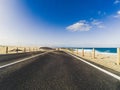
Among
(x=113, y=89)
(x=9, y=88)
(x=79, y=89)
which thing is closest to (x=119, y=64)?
(x=113, y=89)

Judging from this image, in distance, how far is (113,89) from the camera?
355cm

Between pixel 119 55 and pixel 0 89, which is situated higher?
pixel 119 55

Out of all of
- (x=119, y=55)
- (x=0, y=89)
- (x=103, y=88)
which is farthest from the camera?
(x=119, y=55)

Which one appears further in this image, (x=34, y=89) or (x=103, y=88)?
(x=103, y=88)

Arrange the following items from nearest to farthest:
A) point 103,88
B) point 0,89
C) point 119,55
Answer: point 0,89 → point 103,88 → point 119,55

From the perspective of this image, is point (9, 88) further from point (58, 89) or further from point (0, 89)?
point (58, 89)

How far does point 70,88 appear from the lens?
3557 millimetres

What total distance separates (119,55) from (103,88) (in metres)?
5.53

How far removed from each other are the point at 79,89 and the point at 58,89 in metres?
0.56

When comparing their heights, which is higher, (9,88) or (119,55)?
(119,55)

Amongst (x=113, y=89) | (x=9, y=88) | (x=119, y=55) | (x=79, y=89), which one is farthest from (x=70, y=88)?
(x=119, y=55)

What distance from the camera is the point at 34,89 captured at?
341 cm

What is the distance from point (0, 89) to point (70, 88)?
6.10 feet

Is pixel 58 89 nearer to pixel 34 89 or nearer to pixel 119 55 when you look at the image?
pixel 34 89
